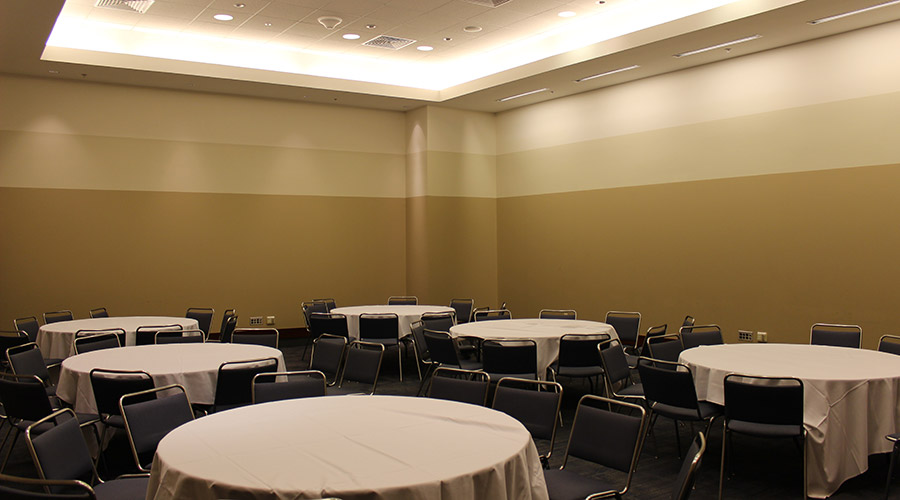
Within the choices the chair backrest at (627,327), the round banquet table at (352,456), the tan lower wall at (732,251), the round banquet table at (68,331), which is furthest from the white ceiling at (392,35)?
the round banquet table at (352,456)

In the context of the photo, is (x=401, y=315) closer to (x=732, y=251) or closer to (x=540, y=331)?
(x=540, y=331)

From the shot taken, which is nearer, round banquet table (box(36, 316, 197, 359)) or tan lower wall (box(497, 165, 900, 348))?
round banquet table (box(36, 316, 197, 359))

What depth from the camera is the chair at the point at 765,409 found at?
4.55 meters

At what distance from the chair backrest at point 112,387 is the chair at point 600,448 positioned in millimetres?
2912

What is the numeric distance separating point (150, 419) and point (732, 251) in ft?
26.2

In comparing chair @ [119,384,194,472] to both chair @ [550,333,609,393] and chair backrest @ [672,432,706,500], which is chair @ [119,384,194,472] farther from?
chair @ [550,333,609,393]

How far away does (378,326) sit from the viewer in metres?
8.47

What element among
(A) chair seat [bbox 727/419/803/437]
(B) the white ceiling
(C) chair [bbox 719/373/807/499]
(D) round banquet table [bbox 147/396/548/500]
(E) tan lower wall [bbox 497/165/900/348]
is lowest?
(A) chair seat [bbox 727/419/803/437]

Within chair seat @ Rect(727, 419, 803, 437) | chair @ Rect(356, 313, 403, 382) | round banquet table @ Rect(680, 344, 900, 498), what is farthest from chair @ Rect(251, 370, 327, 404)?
chair @ Rect(356, 313, 403, 382)

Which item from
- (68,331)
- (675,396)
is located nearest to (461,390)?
(675,396)

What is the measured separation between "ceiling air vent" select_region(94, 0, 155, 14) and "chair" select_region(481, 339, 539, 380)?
647 centimetres

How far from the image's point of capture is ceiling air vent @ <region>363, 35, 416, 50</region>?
10484 mm

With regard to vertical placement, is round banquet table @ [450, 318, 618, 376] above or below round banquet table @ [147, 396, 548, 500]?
above

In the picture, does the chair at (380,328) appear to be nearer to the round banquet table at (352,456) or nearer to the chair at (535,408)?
the chair at (535,408)
